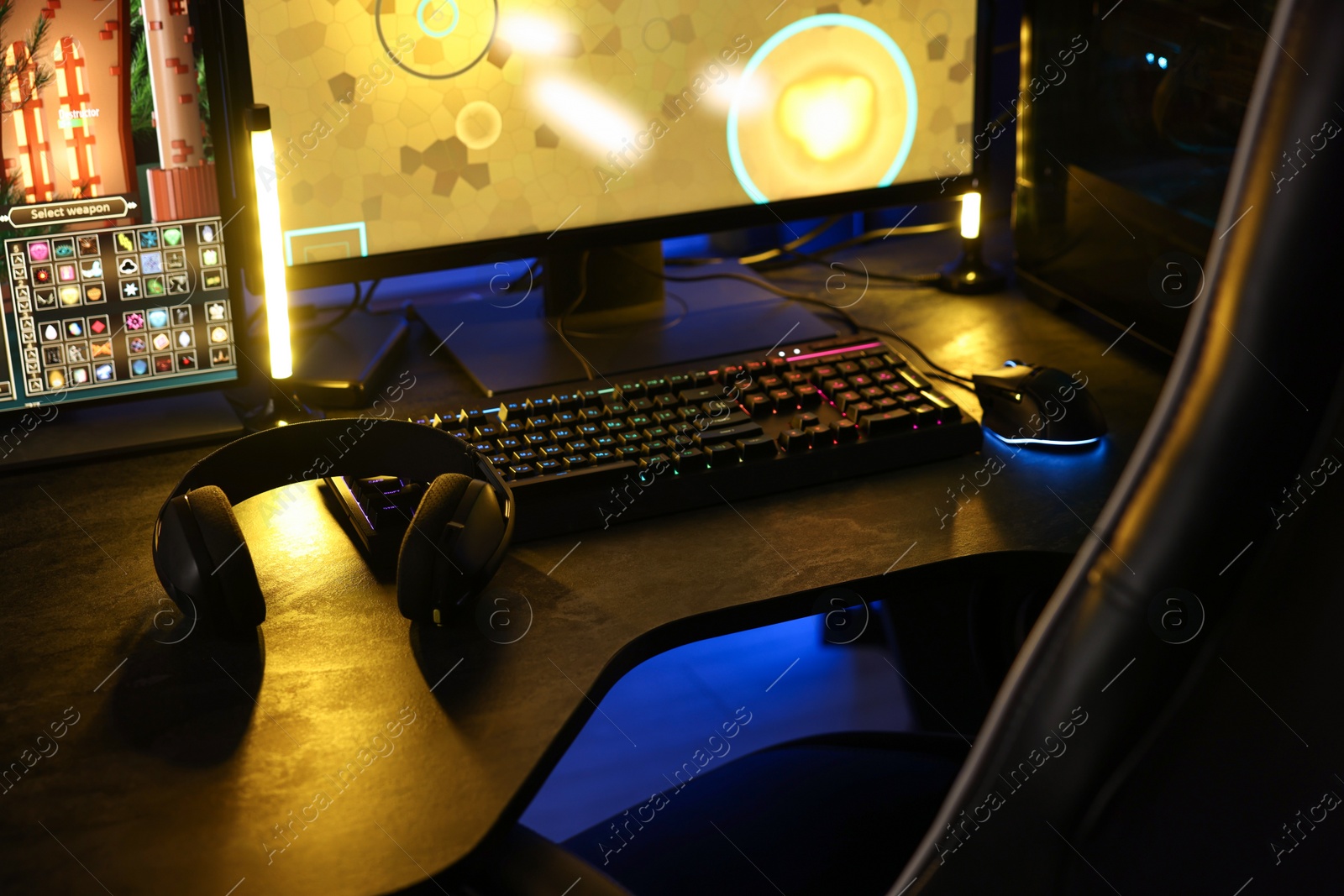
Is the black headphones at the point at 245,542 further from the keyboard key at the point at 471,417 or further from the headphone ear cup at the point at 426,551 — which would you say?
the keyboard key at the point at 471,417

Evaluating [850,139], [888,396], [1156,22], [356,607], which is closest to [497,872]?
[356,607]

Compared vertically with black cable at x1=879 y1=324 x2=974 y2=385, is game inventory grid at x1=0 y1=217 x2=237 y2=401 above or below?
above

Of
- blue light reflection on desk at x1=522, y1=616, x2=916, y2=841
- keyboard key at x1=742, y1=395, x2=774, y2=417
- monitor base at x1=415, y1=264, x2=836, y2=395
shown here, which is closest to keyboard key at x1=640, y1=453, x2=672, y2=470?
keyboard key at x1=742, y1=395, x2=774, y2=417

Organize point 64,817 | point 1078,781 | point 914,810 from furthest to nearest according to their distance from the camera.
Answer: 1. point 914,810
2. point 64,817
3. point 1078,781

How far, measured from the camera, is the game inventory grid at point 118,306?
931 mm

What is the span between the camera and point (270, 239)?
3.17 feet

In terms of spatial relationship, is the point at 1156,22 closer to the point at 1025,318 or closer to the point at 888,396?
the point at 1025,318

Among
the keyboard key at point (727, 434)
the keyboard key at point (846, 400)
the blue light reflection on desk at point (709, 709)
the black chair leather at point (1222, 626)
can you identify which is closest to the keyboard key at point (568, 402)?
the keyboard key at point (727, 434)

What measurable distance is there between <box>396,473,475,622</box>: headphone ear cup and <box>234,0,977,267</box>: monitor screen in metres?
0.37

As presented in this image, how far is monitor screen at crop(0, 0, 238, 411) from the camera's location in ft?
2.90

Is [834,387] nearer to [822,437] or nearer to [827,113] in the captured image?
[822,437]

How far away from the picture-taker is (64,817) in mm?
594

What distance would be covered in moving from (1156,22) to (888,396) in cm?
43

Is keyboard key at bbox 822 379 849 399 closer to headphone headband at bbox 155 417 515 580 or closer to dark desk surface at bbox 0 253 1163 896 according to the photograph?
dark desk surface at bbox 0 253 1163 896
